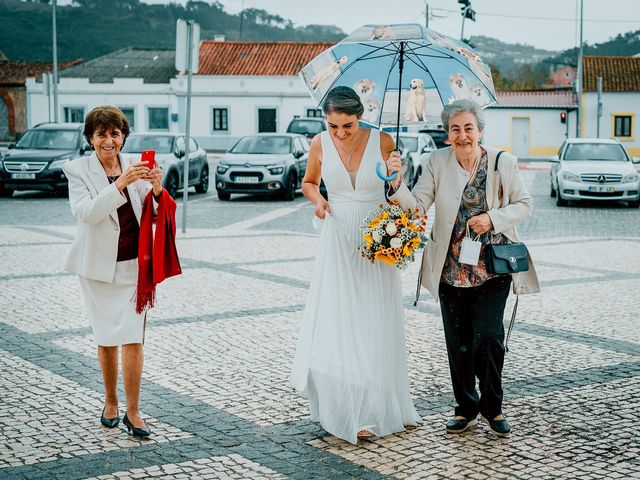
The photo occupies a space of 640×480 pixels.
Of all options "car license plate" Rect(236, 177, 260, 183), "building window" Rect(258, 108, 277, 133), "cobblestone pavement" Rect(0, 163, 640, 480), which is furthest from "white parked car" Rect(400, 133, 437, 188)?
"building window" Rect(258, 108, 277, 133)

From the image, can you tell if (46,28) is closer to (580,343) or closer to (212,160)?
(212,160)

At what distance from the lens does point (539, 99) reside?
6034 centimetres

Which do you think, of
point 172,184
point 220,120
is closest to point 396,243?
point 172,184

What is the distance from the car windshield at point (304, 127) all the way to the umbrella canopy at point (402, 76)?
25248 mm

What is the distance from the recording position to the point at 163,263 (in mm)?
4934

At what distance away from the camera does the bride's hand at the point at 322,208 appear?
5.03 meters

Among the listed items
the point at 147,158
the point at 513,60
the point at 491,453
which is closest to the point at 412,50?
the point at 147,158

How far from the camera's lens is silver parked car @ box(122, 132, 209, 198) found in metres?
21.3

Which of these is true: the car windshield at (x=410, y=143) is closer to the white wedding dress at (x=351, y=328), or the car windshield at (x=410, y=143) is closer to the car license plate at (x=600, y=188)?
the car license plate at (x=600, y=188)

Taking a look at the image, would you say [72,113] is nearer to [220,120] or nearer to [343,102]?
[220,120]

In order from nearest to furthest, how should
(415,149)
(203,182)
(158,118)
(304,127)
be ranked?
(203,182)
(415,149)
(304,127)
(158,118)

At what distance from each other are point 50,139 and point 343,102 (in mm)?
18690

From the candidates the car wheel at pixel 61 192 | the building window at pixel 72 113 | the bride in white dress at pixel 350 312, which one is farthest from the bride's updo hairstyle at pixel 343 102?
the building window at pixel 72 113

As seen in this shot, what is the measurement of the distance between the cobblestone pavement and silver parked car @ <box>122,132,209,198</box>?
9.94 meters
